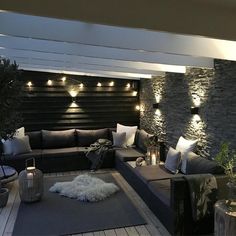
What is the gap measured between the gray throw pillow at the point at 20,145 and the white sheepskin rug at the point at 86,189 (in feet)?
5.24

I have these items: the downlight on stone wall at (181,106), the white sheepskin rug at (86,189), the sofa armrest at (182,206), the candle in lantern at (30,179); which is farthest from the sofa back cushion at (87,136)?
the sofa armrest at (182,206)

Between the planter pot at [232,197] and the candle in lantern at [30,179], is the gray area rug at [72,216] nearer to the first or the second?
the candle in lantern at [30,179]

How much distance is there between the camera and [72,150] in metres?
7.18

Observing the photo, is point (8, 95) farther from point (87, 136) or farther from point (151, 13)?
point (87, 136)

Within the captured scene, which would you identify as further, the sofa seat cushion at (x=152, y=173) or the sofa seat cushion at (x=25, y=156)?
the sofa seat cushion at (x=25, y=156)

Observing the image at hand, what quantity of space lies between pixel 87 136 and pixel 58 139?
794mm

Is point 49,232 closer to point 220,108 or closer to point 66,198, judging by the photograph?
point 66,198

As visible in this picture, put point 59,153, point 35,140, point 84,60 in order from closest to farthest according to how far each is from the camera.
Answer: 1. point 84,60
2. point 59,153
3. point 35,140

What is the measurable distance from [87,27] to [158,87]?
3.93 meters

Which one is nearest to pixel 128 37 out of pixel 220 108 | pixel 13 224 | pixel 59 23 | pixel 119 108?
pixel 59 23

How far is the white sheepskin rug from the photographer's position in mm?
4984

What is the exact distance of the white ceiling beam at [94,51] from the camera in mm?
4551

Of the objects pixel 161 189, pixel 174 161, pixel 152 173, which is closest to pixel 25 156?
pixel 152 173

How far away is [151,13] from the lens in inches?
95.4
